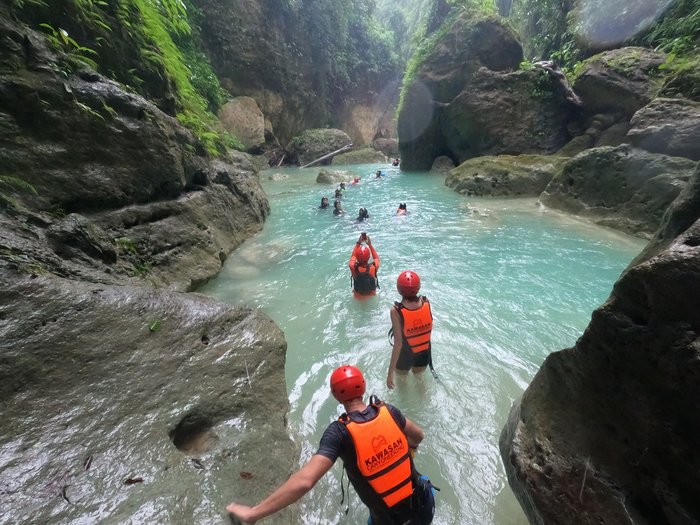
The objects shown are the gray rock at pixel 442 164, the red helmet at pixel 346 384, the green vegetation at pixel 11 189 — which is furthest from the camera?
the gray rock at pixel 442 164

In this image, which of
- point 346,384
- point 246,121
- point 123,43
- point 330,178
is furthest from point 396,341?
point 246,121

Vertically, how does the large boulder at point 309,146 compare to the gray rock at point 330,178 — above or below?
above

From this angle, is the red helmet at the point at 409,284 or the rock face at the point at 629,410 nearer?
the rock face at the point at 629,410

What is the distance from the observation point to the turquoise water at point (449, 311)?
2979 mm

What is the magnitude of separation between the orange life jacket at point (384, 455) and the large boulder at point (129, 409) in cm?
82

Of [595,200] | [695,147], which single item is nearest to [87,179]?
[595,200]

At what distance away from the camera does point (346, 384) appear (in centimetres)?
205

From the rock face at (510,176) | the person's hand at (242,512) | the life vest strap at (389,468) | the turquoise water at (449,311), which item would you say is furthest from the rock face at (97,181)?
the rock face at (510,176)

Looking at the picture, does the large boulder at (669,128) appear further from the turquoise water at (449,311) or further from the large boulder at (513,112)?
the large boulder at (513,112)

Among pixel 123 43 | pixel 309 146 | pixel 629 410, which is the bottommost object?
pixel 629 410

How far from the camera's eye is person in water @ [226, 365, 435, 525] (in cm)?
184

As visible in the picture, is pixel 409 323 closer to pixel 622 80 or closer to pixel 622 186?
pixel 622 186

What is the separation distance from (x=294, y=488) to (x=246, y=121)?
29150mm

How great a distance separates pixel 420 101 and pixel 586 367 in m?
23.2
